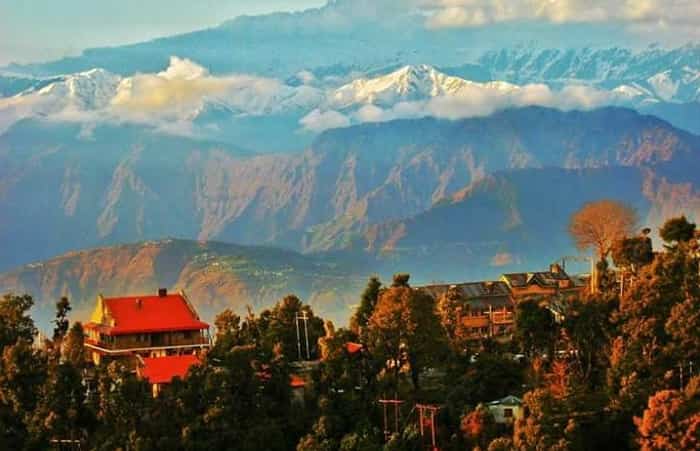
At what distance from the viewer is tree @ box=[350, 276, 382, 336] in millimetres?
85875

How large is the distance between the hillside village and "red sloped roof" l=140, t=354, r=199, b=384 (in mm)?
126

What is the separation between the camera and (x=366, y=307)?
87.6 m

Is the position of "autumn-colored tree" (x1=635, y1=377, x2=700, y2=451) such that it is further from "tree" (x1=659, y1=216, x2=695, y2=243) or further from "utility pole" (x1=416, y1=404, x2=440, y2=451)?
"tree" (x1=659, y1=216, x2=695, y2=243)

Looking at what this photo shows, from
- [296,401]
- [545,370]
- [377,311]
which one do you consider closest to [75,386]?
[296,401]

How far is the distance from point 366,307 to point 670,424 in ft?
79.0

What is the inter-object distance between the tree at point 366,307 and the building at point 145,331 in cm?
857

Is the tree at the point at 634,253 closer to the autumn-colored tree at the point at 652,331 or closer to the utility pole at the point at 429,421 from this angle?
the autumn-colored tree at the point at 652,331

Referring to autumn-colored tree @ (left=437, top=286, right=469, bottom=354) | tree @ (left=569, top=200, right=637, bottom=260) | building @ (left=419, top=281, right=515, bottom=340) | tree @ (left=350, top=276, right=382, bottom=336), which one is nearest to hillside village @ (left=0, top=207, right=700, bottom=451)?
autumn-colored tree @ (left=437, top=286, right=469, bottom=354)

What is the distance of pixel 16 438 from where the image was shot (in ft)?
247

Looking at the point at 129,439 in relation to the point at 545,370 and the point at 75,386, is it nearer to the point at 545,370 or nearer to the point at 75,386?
the point at 75,386

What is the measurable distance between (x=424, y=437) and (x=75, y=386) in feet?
57.0

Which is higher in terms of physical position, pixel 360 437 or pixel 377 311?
pixel 377 311

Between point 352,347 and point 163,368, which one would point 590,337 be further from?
point 163,368

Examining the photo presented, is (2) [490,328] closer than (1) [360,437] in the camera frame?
No
